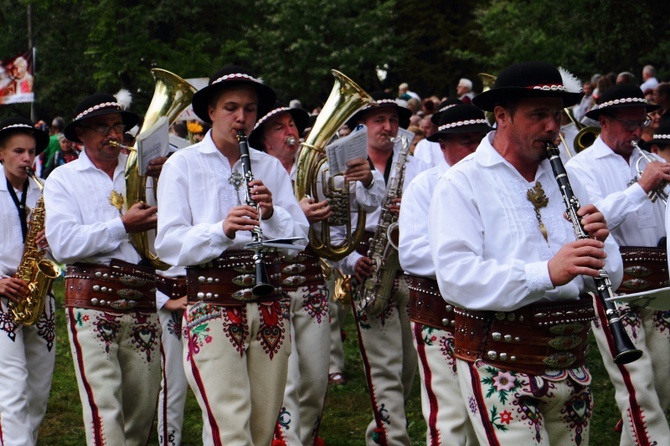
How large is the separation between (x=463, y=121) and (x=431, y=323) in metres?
1.40

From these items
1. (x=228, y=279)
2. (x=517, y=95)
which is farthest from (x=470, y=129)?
(x=517, y=95)

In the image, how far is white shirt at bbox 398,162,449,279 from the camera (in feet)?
22.0

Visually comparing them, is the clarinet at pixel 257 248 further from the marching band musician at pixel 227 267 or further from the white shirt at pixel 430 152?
the white shirt at pixel 430 152

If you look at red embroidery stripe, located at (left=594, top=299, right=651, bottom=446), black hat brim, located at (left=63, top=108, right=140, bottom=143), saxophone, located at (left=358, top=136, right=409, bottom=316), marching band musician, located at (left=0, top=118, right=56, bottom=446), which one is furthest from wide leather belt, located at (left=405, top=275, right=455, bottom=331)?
marching band musician, located at (left=0, top=118, right=56, bottom=446)

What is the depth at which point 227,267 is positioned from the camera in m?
5.82

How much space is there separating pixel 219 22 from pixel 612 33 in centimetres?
1519

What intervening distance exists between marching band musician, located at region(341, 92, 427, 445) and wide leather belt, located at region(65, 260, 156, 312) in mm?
1781

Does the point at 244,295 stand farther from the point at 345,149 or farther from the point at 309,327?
the point at 345,149

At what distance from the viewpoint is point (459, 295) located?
468 centimetres

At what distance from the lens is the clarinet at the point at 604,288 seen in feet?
14.3

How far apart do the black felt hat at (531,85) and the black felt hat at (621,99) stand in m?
2.57

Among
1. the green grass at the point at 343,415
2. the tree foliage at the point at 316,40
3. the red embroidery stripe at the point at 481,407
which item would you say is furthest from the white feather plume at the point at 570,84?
the tree foliage at the point at 316,40

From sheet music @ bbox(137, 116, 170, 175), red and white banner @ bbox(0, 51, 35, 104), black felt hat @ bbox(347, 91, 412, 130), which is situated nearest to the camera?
sheet music @ bbox(137, 116, 170, 175)

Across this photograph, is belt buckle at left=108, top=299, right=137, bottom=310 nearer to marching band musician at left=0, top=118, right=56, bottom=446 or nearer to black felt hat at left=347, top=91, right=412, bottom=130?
marching band musician at left=0, top=118, right=56, bottom=446
